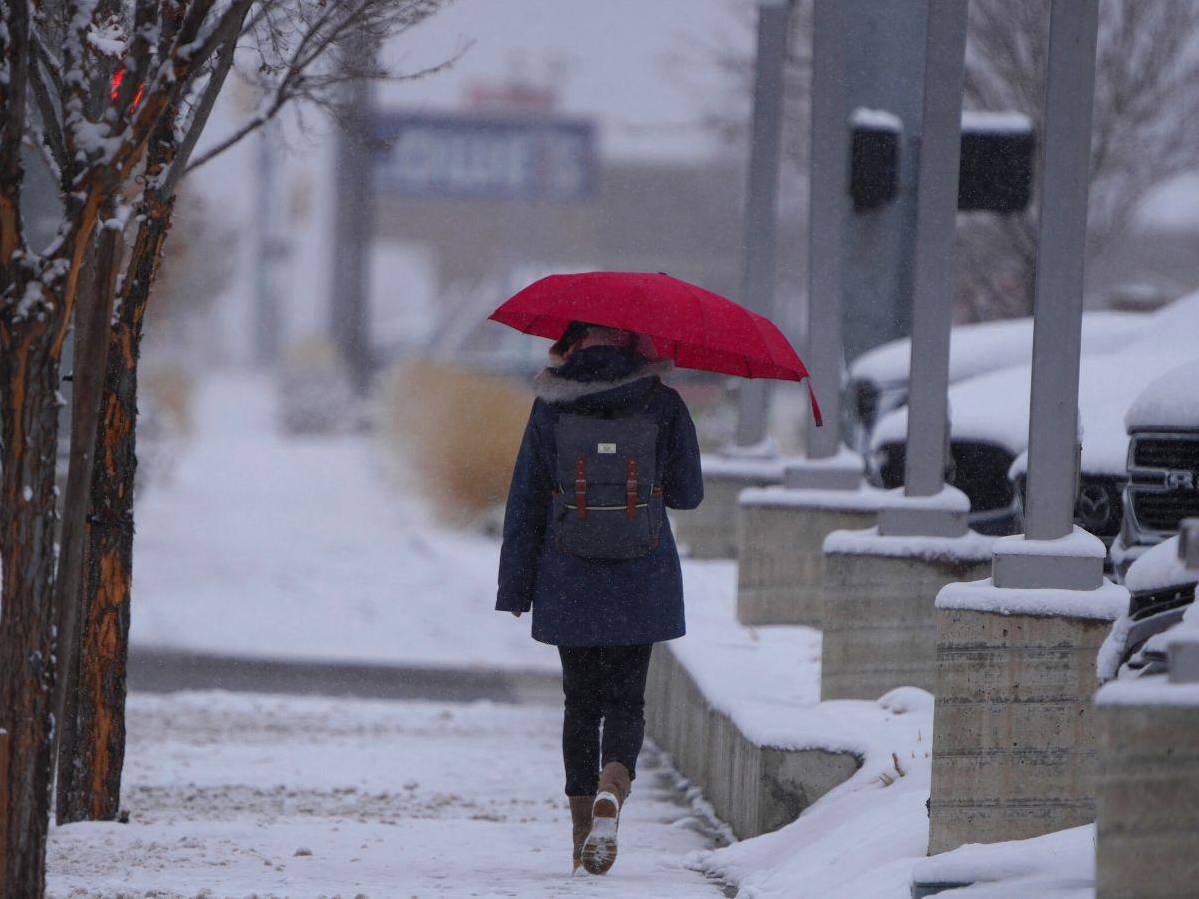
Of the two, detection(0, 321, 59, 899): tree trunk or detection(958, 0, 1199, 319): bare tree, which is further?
detection(958, 0, 1199, 319): bare tree

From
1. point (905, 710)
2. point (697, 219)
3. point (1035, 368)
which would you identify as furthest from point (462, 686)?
point (697, 219)

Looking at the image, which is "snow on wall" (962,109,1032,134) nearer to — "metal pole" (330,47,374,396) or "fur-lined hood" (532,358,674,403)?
"fur-lined hood" (532,358,674,403)

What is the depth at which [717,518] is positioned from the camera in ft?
36.6

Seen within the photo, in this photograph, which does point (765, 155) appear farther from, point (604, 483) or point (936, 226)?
point (604, 483)

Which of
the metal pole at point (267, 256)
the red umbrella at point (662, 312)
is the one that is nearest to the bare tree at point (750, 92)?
the red umbrella at point (662, 312)

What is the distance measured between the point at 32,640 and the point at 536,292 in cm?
194

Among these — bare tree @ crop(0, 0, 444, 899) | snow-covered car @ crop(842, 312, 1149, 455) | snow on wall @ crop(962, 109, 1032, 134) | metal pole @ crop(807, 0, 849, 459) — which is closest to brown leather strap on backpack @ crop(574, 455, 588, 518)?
bare tree @ crop(0, 0, 444, 899)

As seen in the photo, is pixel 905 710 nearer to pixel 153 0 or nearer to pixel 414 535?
pixel 153 0

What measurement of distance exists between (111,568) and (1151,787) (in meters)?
3.34

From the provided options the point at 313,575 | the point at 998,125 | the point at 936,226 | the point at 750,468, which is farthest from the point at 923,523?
the point at 313,575

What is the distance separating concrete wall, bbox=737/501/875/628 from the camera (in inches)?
324

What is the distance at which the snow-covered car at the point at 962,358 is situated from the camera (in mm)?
9297

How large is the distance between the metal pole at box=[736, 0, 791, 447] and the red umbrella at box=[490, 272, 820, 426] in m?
4.69

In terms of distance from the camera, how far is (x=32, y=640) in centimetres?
358
